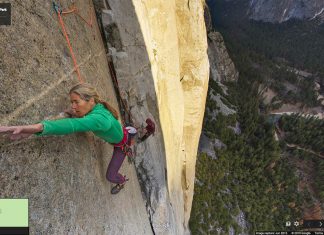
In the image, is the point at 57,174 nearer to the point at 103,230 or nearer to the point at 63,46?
the point at 103,230

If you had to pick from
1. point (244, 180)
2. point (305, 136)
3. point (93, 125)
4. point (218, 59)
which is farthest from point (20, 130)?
point (305, 136)

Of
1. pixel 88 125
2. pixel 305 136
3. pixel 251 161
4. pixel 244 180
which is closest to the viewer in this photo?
pixel 88 125

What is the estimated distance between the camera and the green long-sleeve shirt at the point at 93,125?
10.3 ft

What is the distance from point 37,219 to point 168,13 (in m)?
8.16

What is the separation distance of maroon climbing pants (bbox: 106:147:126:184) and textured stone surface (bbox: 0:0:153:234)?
0.14 m

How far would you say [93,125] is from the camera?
11.8 feet

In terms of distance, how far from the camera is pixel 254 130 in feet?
169

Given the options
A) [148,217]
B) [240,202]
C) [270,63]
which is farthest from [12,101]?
[270,63]

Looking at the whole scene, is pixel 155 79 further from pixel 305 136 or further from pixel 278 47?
pixel 278 47

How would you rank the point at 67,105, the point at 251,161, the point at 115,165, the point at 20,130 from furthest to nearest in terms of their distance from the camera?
the point at 251,161 → the point at 115,165 → the point at 67,105 → the point at 20,130

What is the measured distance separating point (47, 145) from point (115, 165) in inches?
58.6

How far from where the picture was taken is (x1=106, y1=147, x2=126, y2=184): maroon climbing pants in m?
4.83

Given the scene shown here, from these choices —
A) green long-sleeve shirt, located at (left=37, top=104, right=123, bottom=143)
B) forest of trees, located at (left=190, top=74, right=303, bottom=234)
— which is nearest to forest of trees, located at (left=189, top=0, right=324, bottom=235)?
forest of trees, located at (left=190, top=74, right=303, bottom=234)

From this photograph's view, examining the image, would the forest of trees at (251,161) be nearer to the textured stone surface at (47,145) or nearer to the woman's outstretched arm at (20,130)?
the textured stone surface at (47,145)
